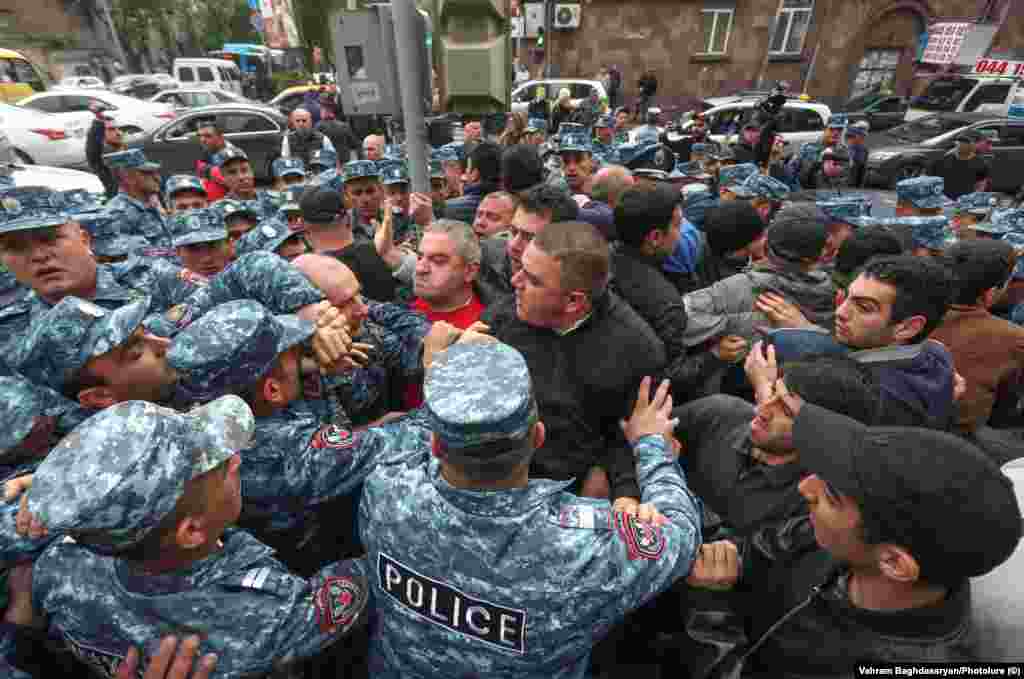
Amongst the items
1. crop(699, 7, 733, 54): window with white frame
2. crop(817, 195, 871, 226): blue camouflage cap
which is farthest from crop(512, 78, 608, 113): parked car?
crop(817, 195, 871, 226): blue camouflage cap

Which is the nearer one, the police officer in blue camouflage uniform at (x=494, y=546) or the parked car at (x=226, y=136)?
the police officer in blue camouflage uniform at (x=494, y=546)

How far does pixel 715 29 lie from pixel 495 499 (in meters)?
22.7

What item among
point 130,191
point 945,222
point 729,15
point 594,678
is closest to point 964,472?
point 594,678

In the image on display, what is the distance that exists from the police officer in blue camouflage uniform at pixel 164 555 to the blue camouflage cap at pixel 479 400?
20.7 inches

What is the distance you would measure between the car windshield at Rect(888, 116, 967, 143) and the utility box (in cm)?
1323

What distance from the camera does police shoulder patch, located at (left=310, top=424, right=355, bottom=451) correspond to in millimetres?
1735

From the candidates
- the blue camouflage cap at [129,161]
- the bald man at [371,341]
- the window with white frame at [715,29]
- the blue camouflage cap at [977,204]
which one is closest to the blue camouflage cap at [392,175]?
the blue camouflage cap at [129,161]

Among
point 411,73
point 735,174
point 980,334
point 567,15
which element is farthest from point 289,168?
point 567,15

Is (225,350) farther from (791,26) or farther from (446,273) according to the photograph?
(791,26)

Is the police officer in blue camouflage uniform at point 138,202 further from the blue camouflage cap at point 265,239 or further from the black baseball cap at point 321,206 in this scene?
the black baseball cap at point 321,206

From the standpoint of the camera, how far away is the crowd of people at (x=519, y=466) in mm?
1203

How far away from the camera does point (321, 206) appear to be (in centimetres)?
337

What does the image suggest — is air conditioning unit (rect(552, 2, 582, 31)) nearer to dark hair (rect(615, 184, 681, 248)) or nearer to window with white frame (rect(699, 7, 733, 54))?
window with white frame (rect(699, 7, 733, 54))

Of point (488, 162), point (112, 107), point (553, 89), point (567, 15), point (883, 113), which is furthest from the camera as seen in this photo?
point (567, 15)
